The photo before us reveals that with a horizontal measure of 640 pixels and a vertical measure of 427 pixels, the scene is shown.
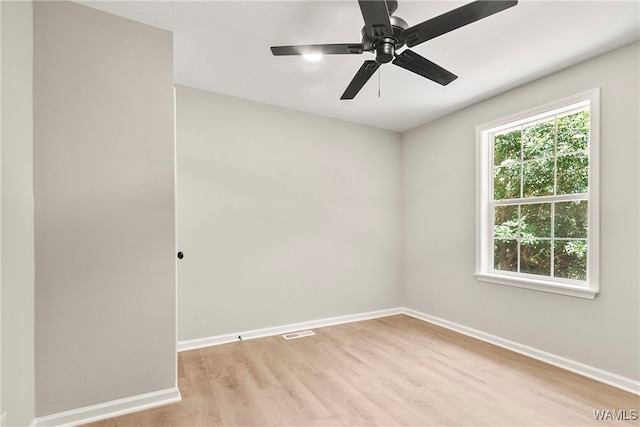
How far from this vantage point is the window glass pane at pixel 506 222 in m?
3.31

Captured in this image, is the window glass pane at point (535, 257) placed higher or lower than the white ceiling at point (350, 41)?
lower

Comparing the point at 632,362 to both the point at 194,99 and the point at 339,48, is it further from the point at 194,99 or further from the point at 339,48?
the point at 194,99

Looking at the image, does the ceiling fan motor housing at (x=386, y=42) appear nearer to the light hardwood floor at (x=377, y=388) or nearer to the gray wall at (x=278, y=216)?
the gray wall at (x=278, y=216)

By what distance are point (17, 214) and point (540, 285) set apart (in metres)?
3.88

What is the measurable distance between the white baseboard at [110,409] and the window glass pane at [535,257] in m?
3.26

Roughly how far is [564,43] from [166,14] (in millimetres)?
Answer: 2856

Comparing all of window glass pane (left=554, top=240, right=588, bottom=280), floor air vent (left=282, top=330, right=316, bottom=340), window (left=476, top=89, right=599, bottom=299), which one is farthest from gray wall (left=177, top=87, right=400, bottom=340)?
window glass pane (left=554, top=240, right=588, bottom=280)

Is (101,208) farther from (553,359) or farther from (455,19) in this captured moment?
(553,359)

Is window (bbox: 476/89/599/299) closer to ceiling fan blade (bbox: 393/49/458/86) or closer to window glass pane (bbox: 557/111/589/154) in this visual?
window glass pane (bbox: 557/111/589/154)

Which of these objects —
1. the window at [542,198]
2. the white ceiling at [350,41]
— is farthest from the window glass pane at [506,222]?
the white ceiling at [350,41]

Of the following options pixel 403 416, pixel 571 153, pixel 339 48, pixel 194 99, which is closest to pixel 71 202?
pixel 194 99

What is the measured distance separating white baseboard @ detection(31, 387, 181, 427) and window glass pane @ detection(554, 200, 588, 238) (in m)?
3.42

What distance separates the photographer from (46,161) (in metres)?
1.98

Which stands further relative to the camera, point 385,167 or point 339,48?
point 385,167
